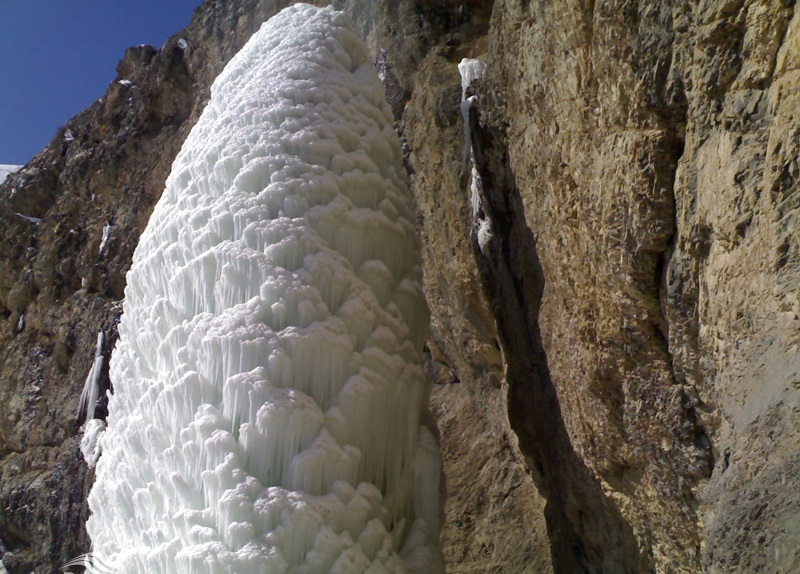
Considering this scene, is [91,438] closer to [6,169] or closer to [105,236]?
[105,236]

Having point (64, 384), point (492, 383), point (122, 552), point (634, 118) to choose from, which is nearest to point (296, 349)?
point (122, 552)

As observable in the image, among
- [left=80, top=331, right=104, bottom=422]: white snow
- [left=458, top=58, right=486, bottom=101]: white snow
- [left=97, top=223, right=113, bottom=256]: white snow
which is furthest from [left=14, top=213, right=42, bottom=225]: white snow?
[left=458, top=58, right=486, bottom=101]: white snow

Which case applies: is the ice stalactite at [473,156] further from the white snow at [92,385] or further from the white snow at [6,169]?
the white snow at [6,169]

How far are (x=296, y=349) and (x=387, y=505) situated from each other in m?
0.24

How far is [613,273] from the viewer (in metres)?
0.96

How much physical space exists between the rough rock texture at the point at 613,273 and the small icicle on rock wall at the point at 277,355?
0.86 ft

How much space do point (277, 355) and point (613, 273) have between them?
0.42 metres

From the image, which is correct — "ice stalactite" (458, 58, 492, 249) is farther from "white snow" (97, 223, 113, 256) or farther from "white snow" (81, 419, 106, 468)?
"white snow" (97, 223, 113, 256)

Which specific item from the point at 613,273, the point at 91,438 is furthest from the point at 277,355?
the point at 91,438

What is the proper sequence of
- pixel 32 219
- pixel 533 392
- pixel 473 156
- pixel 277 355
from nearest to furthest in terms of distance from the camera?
pixel 277 355 → pixel 533 392 → pixel 473 156 → pixel 32 219

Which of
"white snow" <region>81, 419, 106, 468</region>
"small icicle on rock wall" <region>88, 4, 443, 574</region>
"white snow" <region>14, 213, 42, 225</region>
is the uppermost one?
"white snow" <region>14, 213, 42, 225</region>

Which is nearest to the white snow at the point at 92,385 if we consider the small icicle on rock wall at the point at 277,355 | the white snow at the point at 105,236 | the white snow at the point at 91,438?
the white snow at the point at 91,438

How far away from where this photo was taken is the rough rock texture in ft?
1.96

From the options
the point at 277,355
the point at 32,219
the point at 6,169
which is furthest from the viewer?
the point at 6,169
